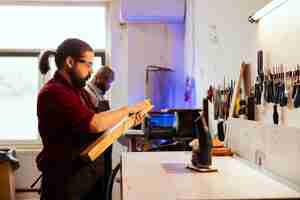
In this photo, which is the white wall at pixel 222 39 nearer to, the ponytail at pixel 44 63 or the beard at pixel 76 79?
the beard at pixel 76 79

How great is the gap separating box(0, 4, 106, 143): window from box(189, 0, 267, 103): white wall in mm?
1768

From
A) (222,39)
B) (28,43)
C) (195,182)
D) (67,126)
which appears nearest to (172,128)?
(222,39)

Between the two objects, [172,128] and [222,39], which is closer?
[222,39]

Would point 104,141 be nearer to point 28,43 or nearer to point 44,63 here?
point 44,63

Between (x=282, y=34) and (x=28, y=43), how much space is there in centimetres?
403

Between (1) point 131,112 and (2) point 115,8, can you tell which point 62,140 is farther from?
(2) point 115,8

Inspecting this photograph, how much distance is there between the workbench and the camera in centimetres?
147

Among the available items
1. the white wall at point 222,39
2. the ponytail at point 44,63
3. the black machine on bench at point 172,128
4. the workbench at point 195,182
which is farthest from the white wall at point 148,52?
the workbench at point 195,182

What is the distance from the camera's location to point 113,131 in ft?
7.63

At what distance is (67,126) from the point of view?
216 centimetres

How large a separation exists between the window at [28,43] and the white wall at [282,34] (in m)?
3.39

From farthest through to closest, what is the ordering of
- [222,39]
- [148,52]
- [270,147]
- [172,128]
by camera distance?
[148,52], [172,128], [222,39], [270,147]

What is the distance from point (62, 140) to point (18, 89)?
136 inches

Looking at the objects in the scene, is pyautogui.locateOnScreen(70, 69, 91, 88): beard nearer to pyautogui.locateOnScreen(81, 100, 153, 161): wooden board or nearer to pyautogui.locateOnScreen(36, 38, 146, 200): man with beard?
pyautogui.locateOnScreen(36, 38, 146, 200): man with beard
